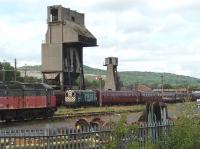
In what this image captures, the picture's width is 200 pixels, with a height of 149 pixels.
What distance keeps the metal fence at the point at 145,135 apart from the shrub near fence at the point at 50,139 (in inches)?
47.6

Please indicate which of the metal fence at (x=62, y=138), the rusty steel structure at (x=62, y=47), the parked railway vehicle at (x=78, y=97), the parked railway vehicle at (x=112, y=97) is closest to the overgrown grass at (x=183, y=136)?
the metal fence at (x=62, y=138)

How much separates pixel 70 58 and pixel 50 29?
7276mm

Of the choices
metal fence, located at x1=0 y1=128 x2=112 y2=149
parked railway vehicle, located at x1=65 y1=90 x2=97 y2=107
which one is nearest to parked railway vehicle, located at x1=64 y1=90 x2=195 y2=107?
parked railway vehicle, located at x1=65 y1=90 x2=97 y2=107

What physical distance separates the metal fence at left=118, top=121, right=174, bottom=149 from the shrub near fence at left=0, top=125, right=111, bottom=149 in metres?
1.21

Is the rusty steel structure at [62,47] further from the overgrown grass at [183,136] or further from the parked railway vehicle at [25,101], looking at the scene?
the overgrown grass at [183,136]

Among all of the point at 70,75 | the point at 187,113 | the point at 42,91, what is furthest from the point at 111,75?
the point at 187,113

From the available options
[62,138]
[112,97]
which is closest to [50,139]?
[62,138]

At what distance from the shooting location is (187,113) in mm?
16875

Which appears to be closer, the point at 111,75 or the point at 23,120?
the point at 23,120

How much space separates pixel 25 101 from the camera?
155 feet

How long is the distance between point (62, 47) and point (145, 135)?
286ft

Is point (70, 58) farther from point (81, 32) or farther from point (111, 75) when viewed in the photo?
point (111, 75)

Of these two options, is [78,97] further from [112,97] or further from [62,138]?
[62,138]

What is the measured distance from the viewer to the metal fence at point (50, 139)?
1234 cm
